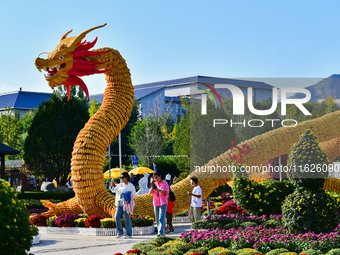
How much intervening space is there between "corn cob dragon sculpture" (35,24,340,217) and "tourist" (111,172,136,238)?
2.73ft

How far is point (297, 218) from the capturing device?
28.6ft

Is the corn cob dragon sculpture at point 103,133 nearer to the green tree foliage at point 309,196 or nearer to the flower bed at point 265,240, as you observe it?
the flower bed at point 265,240

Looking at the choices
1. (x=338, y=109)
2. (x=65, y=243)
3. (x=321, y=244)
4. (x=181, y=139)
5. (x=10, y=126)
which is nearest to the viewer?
(x=321, y=244)

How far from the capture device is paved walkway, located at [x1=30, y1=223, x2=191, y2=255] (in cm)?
952

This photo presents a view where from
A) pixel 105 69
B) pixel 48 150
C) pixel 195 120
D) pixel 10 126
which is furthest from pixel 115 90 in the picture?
pixel 10 126

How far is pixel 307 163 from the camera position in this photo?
358 inches

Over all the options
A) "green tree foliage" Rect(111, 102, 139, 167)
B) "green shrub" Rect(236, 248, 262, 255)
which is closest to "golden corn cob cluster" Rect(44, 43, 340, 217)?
"green shrub" Rect(236, 248, 262, 255)

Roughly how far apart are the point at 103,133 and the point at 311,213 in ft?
18.6

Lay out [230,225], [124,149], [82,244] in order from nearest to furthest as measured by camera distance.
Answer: [230,225] → [82,244] → [124,149]

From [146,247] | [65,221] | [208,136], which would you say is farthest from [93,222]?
[208,136]

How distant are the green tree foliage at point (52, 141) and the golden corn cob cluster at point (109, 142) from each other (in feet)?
37.8

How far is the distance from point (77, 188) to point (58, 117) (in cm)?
1386

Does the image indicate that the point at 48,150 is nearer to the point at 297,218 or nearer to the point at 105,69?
the point at 105,69

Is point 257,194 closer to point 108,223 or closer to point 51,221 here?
point 108,223
